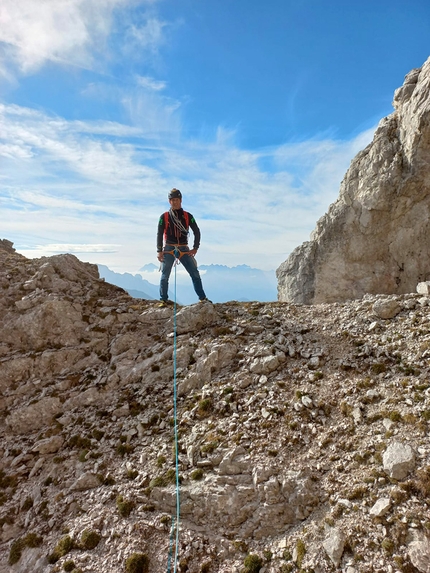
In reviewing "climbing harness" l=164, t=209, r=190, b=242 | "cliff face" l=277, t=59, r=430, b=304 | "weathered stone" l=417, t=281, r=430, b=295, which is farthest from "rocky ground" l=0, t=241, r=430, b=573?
"cliff face" l=277, t=59, r=430, b=304

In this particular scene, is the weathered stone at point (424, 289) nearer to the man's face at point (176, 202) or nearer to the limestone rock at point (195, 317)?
the limestone rock at point (195, 317)

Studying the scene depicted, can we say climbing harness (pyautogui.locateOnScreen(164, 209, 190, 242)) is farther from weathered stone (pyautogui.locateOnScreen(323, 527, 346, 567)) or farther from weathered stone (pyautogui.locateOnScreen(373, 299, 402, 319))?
weathered stone (pyautogui.locateOnScreen(323, 527, 346, 567))

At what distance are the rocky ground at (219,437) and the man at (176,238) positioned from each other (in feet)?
9.04

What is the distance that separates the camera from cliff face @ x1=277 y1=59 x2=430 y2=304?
23078mm

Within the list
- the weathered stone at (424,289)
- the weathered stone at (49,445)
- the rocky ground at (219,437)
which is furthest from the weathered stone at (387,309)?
the weathered stone at (49,445)

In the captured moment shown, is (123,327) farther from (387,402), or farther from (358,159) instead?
(358,159)

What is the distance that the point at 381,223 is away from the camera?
25.8 meters

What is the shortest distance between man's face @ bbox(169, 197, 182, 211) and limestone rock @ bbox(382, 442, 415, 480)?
14054mm

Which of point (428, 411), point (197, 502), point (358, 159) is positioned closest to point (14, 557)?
point (197, 502)

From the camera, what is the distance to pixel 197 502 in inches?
370

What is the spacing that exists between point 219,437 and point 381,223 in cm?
2271

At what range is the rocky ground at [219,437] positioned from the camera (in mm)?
8117

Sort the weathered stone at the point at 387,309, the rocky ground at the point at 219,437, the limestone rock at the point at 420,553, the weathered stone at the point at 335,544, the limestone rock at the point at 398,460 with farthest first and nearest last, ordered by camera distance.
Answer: the weathered stone at the point at 387,309 → the limestone rock at the point at 398,460 → the rocky ground at the point at 219,437 → the weathered stone at the point at 335,544 → the limestone rock at the point at 420,553

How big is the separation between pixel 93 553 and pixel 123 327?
10612mm
